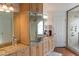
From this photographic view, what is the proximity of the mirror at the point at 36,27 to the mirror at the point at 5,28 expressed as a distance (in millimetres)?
507

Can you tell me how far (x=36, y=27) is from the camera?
9.81ft

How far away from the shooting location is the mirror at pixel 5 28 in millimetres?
2372

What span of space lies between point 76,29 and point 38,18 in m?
0.88

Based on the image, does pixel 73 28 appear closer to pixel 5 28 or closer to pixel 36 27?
pixel 36 27

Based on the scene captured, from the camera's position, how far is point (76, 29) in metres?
2.90

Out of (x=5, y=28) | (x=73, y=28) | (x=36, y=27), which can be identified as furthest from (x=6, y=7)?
(x=73, y=28)

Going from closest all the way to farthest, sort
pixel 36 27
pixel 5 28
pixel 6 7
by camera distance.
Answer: pixel 6 7, pixel 5 28, pixel 36 27

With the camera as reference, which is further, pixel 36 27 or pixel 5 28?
pixel 36 27

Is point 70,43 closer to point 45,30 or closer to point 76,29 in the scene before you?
point 76,29

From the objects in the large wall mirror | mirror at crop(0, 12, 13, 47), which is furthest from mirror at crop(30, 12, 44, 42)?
the large wall mirror

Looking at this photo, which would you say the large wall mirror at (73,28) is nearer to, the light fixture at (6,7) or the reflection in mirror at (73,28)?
the reflection in mirror at (73,28)

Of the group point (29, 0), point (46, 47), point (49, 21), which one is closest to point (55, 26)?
point (49, 21)

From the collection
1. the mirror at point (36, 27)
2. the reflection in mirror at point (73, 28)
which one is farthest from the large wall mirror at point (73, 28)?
the mirror at point (36, 27)

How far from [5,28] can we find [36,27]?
29.8 inches
